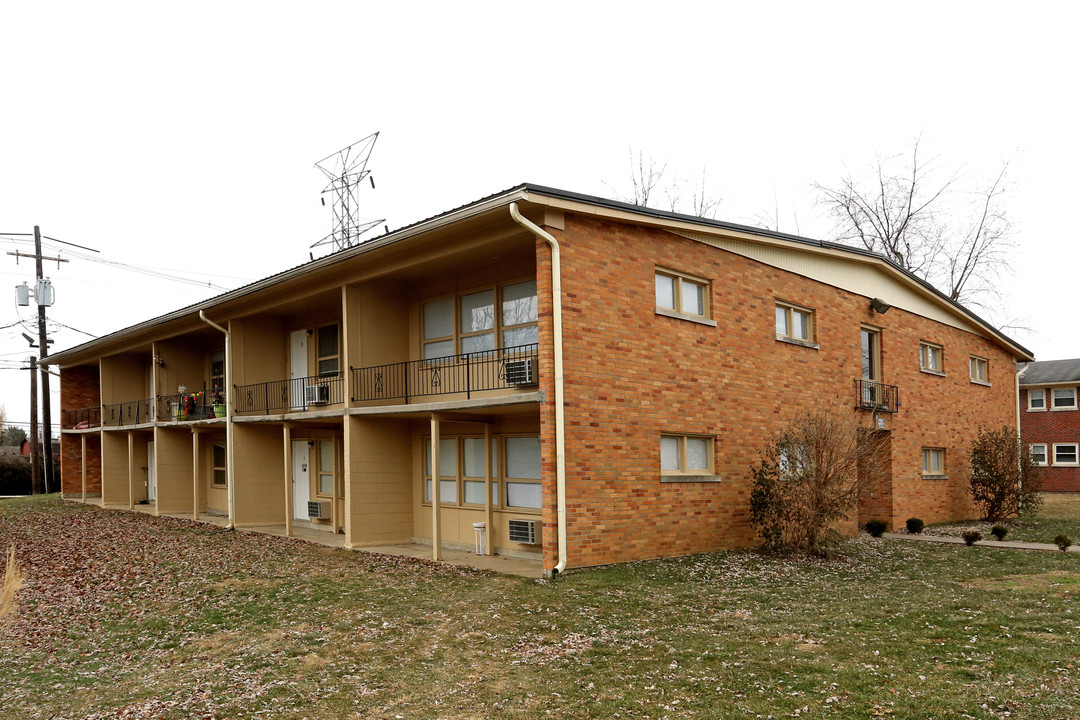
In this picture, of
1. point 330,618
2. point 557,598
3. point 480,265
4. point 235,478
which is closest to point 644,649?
point 557,598

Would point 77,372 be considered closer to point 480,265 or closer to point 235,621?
point 480,265

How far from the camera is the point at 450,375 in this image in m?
15.1

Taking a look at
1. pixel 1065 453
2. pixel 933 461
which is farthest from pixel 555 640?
pixel 1065 453

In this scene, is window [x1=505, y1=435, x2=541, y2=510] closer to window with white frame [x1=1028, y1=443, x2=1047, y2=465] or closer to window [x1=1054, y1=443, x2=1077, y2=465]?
window with white frame [x1=1028, y1=443, x2=1047, y2=465]

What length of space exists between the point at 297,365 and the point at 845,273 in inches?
517

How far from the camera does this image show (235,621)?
30.9 feet

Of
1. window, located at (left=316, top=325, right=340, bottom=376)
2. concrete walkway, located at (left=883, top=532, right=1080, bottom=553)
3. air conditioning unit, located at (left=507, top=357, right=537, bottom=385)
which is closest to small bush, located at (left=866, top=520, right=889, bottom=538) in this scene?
concrete walkway, located at (left=883, top=532, right=1080, bottom=553)

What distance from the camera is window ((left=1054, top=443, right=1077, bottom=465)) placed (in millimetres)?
35094

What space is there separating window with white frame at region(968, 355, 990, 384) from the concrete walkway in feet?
26.5

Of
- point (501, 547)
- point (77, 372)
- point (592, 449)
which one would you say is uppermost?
point (77, 372)

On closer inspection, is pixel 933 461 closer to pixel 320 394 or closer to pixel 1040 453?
pixel 320 394

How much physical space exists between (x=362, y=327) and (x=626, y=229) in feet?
18.6

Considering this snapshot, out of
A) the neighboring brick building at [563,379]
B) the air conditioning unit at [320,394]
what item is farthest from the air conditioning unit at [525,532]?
the air conditioning unit at [320,394]

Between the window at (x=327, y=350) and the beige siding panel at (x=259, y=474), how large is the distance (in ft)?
7.06
